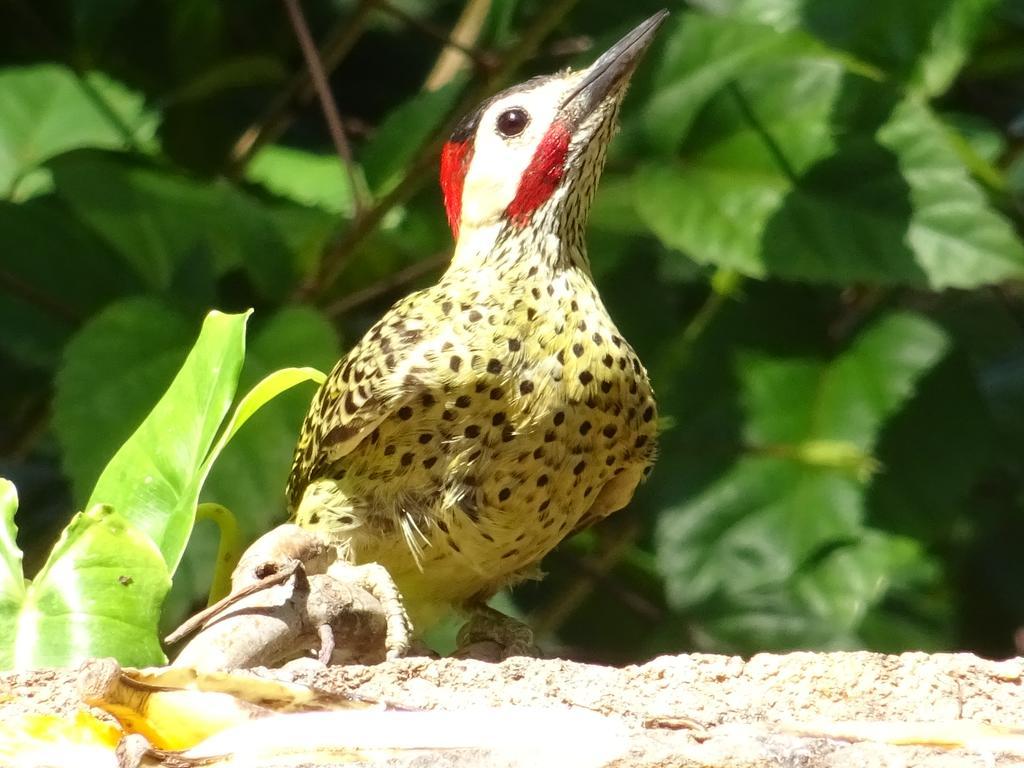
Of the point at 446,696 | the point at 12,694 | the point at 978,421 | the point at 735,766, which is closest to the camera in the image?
the point at 735,766

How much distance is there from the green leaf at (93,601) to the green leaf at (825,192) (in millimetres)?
1605

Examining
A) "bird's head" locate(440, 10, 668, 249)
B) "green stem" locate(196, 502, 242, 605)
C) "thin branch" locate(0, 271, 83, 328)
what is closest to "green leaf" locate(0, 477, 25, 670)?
"green stem" locate(196, 502, 242, 605)

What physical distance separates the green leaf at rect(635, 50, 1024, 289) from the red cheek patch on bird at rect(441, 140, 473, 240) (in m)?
0.39

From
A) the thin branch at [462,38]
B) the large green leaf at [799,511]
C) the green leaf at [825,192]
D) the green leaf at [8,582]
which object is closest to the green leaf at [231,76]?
the thin branch at [462,38]

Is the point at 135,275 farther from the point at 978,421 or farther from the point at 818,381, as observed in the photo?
the point at 978,421

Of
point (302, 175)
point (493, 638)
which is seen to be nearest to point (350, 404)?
point (493, 638)

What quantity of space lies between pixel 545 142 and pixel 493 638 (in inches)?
34.1

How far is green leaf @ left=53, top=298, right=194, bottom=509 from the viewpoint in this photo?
10.0ft

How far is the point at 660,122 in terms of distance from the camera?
11.8 feet

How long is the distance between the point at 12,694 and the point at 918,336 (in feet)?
7.81

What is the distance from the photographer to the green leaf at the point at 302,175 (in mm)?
4129

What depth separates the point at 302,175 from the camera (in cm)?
421

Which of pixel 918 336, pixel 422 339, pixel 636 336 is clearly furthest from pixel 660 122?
pixel 422 339

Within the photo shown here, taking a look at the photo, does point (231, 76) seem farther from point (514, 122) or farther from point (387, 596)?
point (387, 596)
